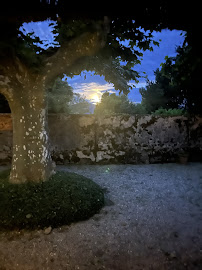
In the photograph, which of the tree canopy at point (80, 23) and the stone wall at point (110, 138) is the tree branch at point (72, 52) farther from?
the stone wall at point (110, 138)

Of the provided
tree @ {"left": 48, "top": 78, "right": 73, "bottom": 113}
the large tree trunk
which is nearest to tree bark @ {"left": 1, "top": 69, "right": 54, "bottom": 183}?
the large tree trunk

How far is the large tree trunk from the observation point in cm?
384

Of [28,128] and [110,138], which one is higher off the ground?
[28,128]

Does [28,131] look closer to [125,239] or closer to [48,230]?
[48,230]

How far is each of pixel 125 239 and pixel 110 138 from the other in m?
4.05

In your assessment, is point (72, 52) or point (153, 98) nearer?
point (72, 52)

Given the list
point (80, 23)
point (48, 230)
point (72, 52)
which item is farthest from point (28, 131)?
point (80, 23)

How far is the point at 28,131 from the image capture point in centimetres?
387

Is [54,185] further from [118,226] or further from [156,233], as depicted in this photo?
[156,233]

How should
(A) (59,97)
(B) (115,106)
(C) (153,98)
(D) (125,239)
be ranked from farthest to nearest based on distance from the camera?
(C) (153,98) → (B) (115,106) → (A) (59,97) → (D) (125,239)

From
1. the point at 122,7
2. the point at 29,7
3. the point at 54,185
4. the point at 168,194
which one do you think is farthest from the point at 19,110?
the point at 168,194

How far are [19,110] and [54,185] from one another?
1.69m

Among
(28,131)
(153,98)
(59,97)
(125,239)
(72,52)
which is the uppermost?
(153,98)

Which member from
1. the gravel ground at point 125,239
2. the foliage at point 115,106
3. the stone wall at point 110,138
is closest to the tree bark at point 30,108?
the gravel ground at point 125,239
